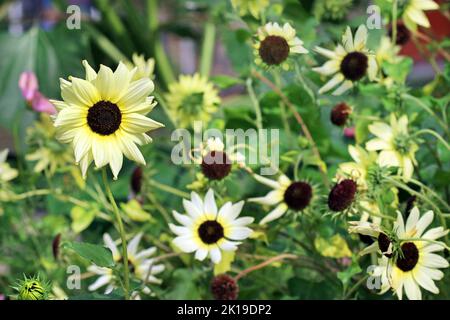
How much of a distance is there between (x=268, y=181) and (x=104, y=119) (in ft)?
0.54

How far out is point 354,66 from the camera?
1.96ft

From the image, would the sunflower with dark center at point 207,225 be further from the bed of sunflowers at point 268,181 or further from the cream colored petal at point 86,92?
the cream colored petal at point 86,92

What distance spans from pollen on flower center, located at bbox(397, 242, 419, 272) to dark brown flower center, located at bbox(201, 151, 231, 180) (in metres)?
0.14

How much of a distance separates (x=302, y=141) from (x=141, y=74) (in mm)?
134

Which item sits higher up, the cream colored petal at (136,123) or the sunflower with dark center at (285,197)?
the sunflower with dark center at (285,197)

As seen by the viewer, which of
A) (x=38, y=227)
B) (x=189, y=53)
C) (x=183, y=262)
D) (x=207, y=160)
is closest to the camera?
(x=207, y=160)

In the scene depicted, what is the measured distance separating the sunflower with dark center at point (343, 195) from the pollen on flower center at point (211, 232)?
0.27 ft

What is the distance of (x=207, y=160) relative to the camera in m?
0.59

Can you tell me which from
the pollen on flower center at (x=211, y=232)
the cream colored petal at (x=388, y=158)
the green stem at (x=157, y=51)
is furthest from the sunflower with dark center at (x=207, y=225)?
the green stem at (x=157, y=51)

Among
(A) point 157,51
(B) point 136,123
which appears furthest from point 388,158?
(A) point 157,51

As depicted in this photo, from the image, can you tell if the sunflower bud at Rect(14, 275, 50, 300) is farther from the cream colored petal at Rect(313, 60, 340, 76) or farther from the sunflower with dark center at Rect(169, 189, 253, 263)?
the cream colored petal at Rect(313, 60, 340, 76)

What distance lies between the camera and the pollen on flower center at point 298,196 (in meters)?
0.60
